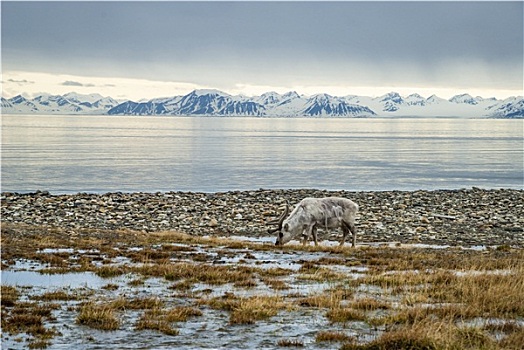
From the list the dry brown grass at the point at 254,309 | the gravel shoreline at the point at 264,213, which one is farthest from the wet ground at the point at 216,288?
the gravel shoreline at the point at 264,213

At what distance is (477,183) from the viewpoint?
63.9m

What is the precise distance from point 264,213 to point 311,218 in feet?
45.7

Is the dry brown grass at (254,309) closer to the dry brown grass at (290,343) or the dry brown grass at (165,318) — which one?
the dry brown grass at (165,318)

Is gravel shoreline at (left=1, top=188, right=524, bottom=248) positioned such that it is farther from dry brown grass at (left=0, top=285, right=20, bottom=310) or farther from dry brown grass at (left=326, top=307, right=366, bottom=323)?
dry brown grass at (left=0, top=285, right=20, bottom=310)

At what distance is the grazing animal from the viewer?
23.1m

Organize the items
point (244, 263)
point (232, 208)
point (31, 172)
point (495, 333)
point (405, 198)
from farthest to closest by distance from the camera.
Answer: point (31, 172)
point (405, 198)
point (232, 208)
point (244, 263)
point (495, 333)

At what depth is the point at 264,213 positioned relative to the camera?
37031mm

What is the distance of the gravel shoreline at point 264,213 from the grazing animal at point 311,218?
455 centimetres

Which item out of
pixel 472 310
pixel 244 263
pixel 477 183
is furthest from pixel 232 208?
pixel 477 183

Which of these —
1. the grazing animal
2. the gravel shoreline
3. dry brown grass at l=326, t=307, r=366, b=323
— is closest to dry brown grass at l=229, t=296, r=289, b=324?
dry brown grass at l=326, t=307, r=366, b=323

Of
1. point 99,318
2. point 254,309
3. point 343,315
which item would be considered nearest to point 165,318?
point 99,318

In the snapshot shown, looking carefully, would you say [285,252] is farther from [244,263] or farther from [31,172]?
[31,172]

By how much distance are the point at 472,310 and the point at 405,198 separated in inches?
1339

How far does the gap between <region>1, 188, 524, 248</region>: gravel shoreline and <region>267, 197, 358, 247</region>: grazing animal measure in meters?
4.55
